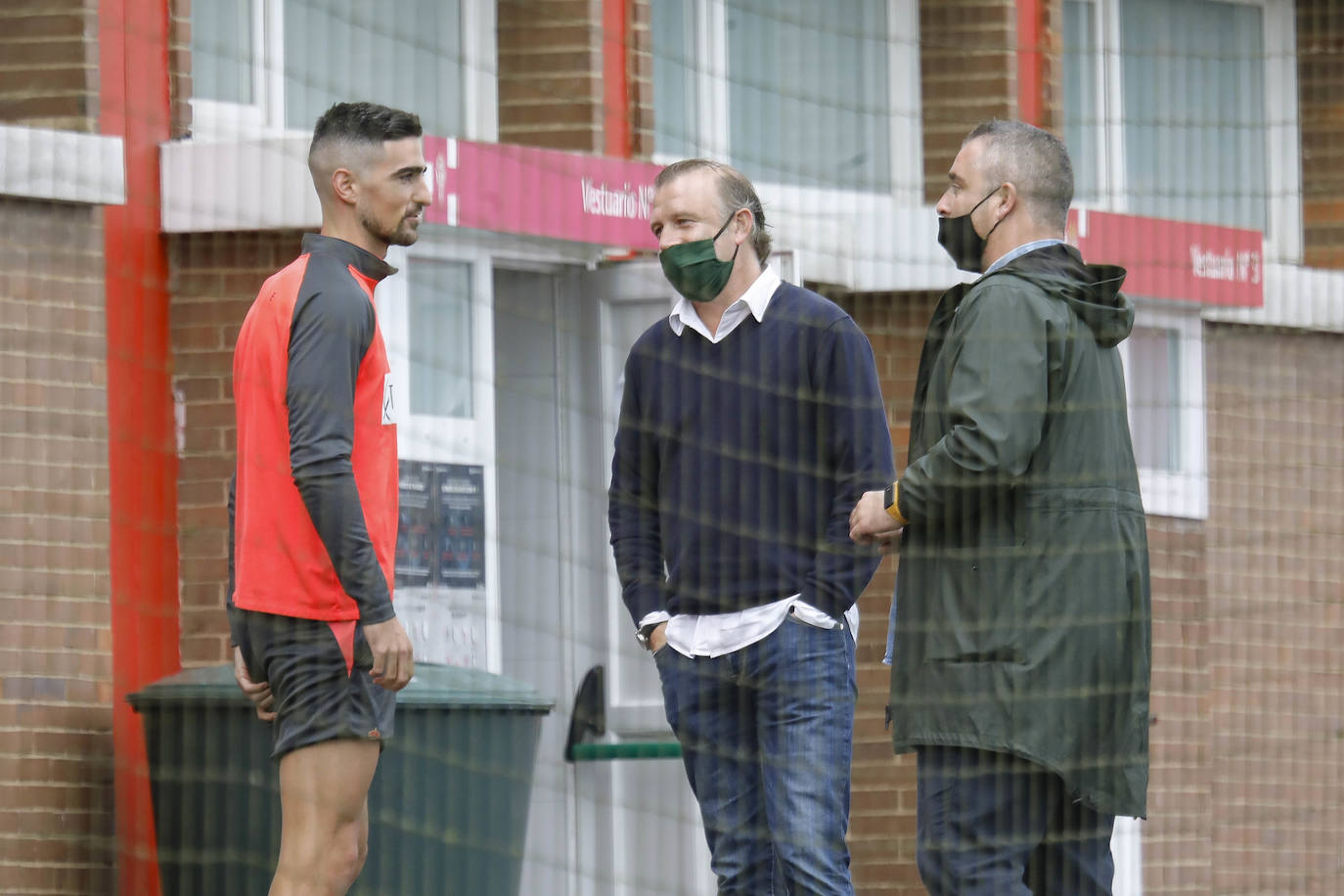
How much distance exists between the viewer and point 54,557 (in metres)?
6.40

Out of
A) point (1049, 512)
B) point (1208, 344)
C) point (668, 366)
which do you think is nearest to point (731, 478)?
point (668, 366)

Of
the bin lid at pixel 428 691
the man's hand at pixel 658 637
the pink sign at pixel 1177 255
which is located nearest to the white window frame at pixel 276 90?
the bin lid at pixel 428 691

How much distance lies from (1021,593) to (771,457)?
2.15ft


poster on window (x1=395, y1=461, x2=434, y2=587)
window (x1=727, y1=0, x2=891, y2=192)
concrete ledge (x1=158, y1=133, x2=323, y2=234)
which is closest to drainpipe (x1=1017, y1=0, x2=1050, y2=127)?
window (x1=727, y1=0, x2=891, y2=192)

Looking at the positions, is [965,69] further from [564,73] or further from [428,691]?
[428,691]

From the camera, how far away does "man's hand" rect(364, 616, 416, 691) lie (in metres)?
4.45

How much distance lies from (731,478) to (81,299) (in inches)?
96.4

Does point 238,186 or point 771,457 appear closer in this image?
point 771,457

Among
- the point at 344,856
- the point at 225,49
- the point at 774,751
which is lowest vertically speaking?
the point at 344,856

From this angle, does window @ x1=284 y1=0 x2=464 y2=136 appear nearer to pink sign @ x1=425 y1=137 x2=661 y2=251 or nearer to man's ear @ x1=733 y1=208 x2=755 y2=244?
pink sign @ x1=425 y1=137 x2=661 y2=251

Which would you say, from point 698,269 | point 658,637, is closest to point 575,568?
point 658,637

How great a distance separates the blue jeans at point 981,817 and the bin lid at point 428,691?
5.40 feet

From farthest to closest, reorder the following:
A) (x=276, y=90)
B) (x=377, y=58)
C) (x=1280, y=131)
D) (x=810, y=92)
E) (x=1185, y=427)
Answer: (x=1280, y=131)
(x=1185, y=427)
(x=810, y=92)
(x=377, y=58)
(x=276, y=90)

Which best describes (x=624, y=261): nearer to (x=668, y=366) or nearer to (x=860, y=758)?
(x=860, y=758)
